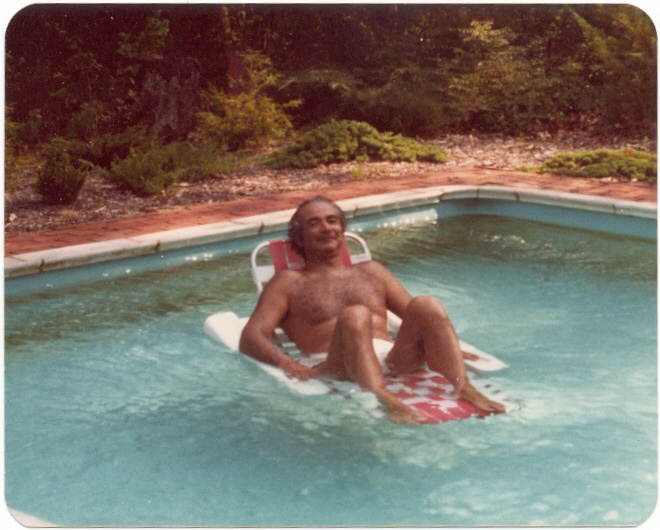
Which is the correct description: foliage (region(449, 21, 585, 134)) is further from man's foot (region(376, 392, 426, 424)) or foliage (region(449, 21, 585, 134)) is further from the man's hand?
man's foot (region(376, 392, 426, 424))

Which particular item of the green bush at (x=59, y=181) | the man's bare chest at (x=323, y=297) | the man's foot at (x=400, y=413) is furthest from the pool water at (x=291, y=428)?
the green bush at (x=59, y=181)

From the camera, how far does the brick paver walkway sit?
6508 millimetres

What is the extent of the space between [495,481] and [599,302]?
2.61 m

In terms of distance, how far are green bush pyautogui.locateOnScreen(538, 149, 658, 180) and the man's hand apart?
555 cm

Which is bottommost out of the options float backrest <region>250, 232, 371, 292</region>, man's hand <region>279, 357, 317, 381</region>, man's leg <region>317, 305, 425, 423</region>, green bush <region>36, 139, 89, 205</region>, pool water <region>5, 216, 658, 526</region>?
pool water <region>5, 216, 658, 526</region>

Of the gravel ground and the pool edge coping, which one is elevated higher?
the gravel ground

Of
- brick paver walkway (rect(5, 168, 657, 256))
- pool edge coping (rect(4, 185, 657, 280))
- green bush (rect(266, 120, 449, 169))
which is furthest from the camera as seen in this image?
green bush (rect(266, 120, 449, 169))

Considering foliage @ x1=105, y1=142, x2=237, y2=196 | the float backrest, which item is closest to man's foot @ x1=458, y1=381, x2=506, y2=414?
the float backrest

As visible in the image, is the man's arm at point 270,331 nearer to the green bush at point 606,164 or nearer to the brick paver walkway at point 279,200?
the brick paver walkway at point 279,200

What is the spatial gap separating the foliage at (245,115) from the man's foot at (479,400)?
6439 millimetres

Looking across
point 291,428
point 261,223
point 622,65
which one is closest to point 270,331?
point 291,428

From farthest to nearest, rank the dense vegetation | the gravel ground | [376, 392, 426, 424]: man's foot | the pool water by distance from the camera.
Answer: the dense vegetation → the gravel ground → [376, 392, 426, 424]: man's foot → the pool water

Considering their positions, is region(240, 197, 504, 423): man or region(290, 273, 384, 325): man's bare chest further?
region(290, 273, 384, 325): man's bare chest

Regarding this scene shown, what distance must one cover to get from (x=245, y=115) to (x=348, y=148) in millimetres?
1287
